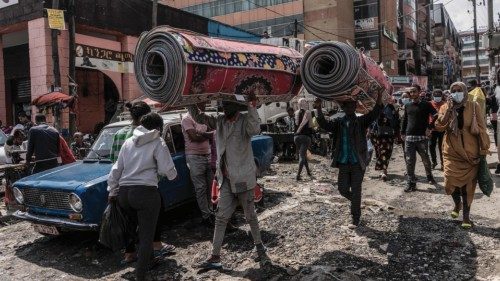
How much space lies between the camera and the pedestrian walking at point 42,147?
684 cm

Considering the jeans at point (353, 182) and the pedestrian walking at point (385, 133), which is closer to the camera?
the jeans at point (353, 182)

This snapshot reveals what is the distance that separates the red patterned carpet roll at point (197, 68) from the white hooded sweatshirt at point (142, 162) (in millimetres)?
443

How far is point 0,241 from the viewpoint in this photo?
6.29 meters

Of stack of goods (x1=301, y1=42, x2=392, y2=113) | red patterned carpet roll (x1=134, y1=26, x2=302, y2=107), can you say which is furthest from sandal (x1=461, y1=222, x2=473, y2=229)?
red patterned carpet roll (x1=134, y1=26, x2=302, y2=107)

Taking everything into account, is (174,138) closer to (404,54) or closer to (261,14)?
(261,14)

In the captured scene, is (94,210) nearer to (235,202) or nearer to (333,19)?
(235,202)

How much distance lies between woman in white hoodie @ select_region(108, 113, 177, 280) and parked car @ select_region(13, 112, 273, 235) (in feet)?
2.81

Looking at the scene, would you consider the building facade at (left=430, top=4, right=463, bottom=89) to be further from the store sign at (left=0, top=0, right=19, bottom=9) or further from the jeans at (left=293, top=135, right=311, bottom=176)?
the jeans at (left=293, top=135, right=311, bottom=176)

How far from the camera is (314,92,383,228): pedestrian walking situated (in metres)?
5.32

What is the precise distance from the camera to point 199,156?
575 centimetres

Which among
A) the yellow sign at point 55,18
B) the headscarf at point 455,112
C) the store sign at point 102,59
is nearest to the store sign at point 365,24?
the store sign at point 102,59

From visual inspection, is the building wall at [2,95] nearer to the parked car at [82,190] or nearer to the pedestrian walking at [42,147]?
the pedestrian walking at [42,147]

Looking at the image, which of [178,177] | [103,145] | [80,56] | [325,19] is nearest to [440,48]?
[325,19]

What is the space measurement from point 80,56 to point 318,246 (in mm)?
12663
